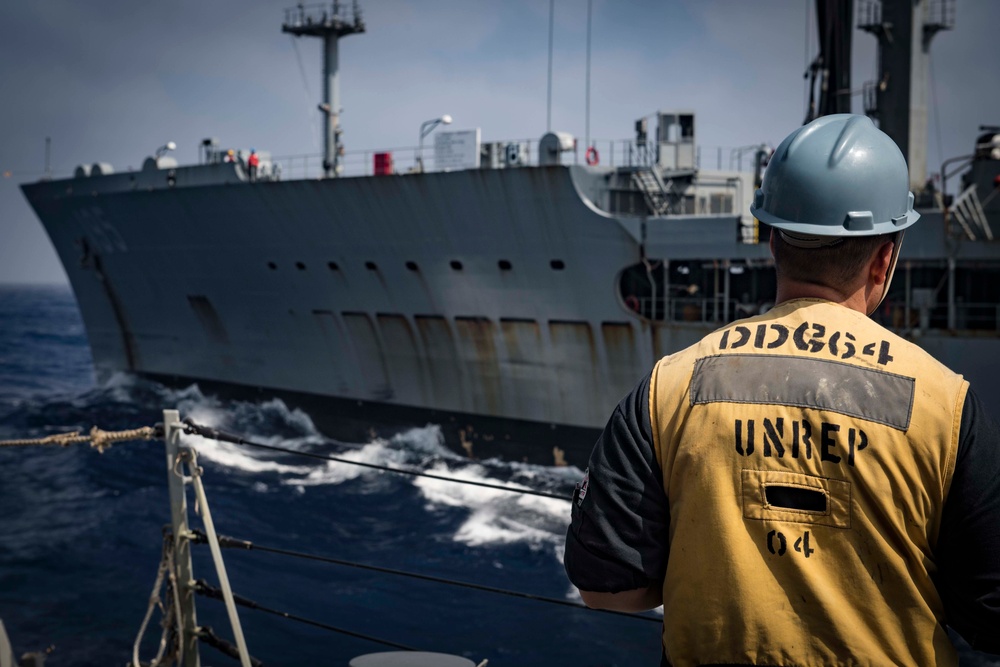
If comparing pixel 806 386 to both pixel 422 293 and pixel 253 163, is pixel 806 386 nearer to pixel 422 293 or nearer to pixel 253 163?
pixel 422 293

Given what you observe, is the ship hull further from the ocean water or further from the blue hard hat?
the blue hard hat

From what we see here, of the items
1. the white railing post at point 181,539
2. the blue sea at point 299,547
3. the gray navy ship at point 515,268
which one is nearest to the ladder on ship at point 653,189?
the gray navy ship at point 515,268

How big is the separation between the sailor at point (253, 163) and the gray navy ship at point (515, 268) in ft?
0.25

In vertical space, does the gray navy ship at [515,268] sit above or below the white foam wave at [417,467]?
above

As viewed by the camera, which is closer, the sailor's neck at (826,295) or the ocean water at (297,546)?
the sailor's neck at (826,295)

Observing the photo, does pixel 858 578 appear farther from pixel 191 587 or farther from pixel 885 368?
pixel 191 587

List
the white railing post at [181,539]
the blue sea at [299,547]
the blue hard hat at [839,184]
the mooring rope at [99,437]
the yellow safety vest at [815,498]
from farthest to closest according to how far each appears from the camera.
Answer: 1. the blue sea at [299,547]
2. the mooring rope at [99,437]
3. the white railing post at [181,539]
4. the blue hard hat at [839,184]
5. the yellow safety vest at [815,498]

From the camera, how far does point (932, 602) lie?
168 centimetres

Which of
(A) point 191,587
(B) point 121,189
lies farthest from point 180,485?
(B) point 121,189

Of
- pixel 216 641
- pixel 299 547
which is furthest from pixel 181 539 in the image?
pixel 299 547

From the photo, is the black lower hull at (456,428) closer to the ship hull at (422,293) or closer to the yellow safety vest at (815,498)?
the ship hull at (422,293)

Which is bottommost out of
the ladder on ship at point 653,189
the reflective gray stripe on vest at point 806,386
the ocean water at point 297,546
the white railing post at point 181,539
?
the ocean water at point 297,546

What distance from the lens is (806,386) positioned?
1.68 meters

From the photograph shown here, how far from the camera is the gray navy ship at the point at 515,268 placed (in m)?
16.0
